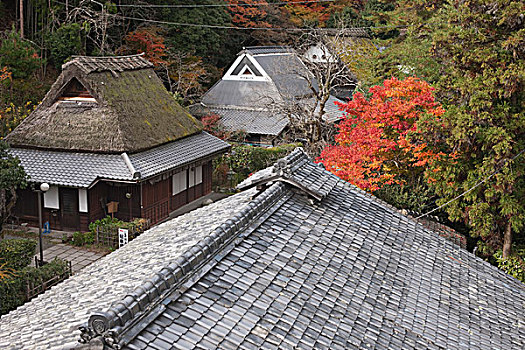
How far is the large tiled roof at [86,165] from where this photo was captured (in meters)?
17.8

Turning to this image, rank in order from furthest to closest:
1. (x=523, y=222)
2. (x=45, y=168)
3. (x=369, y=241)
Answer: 1. (x=45, y=168)
2. (x=523, y=222)
3. (x=369, y=241)

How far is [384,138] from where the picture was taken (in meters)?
16.3

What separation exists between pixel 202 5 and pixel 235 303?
33.0m

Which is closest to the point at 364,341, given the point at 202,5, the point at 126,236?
the point at 126,236

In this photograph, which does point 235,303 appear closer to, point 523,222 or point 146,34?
point 523,222

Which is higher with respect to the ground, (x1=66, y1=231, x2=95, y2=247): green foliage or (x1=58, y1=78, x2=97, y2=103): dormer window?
(x1=58, y1=78, x2=97, y2=103): dormer window

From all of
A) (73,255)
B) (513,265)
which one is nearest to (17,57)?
(73,255)

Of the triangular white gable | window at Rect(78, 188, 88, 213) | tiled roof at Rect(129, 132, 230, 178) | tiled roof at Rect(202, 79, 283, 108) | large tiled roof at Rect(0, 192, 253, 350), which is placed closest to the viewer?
large tiled roof at Rect(0, 192, 253, 350)

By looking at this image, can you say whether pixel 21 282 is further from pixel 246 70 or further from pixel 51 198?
pixel 246 70

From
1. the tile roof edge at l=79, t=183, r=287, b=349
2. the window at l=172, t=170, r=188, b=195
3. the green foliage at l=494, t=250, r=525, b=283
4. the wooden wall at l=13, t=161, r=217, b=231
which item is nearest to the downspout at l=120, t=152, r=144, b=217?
the wooden wall at l=13, t=161, r=217, b=231

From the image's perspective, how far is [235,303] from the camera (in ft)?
18.9

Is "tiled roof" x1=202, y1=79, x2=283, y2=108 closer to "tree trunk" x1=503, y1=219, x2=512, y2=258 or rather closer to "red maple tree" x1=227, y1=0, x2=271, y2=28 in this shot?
"red maple tree" x1=227, y1=0, x2=271, y2=28

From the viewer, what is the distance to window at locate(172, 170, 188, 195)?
21.5m

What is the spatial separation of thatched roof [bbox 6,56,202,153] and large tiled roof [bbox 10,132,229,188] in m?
0.29
